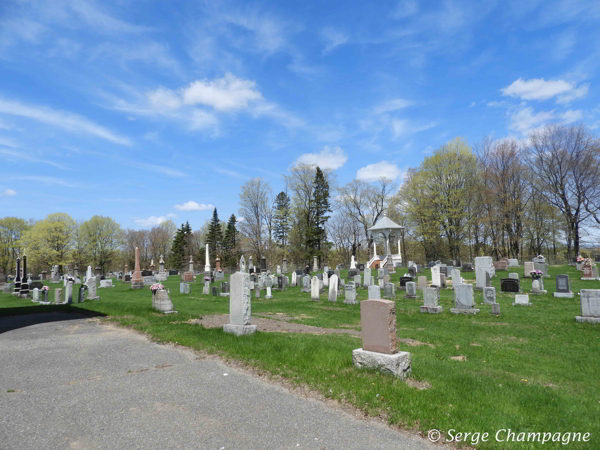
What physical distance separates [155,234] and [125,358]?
70386 mm

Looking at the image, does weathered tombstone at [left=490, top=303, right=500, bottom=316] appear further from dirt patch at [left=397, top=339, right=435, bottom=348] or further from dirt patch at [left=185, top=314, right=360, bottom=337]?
dirt patch at [left=185, top=314, right=360, bottom=337]

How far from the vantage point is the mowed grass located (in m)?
Answer: 4.09

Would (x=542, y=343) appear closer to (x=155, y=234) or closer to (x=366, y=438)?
(x=366, y=438)

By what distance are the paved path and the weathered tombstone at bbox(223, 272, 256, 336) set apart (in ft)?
5.26

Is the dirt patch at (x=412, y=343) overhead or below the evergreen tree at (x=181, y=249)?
below

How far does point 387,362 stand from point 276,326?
5.77 metres

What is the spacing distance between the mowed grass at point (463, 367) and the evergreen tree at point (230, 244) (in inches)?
1814

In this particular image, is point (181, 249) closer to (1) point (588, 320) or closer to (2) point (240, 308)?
(2) point (240, 308)

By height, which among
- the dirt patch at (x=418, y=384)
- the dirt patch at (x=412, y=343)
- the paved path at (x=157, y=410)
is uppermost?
the paved path at (x=157, y=410)

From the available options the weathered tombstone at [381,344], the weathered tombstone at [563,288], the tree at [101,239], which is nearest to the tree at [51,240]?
the tree at [101,239]

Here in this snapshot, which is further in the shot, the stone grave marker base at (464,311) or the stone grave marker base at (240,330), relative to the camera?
the stone grave marker base at (464,311)

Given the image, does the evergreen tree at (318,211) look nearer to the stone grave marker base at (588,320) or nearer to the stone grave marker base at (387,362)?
the stone grave marker base at (588,320)

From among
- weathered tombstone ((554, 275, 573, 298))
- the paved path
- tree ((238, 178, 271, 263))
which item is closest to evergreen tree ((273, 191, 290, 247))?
tree ((238, 178, 271, 263))

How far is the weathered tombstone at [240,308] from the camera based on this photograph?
8.53 m
